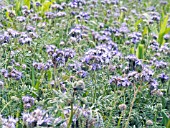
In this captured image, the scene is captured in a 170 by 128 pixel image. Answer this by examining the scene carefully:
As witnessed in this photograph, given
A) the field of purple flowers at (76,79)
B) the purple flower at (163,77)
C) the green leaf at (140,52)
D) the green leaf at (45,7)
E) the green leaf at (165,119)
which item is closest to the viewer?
the field of purple flowers at (76,79)

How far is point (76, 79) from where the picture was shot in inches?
122

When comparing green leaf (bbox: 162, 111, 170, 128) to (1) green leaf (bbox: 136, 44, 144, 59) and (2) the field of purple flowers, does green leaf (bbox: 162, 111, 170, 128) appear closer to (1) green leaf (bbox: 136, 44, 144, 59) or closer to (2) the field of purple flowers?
(2) the field of purple flowers

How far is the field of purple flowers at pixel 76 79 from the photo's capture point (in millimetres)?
2336

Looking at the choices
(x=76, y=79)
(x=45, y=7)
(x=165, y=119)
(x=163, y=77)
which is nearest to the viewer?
(x=76, y=79)

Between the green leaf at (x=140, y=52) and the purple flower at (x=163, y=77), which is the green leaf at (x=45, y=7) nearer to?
the green leaf at (x=140, y=52)

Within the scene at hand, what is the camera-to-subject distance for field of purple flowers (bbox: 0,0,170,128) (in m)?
2.34

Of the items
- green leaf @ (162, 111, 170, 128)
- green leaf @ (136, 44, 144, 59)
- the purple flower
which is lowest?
green leaf @ (162, 111, 170, 128)

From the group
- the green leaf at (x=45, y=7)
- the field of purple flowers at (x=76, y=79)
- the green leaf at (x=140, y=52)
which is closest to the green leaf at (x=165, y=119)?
the field of purple flowers at (x=76, y=79)

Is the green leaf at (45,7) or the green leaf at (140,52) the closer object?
the green leaf at (140,52)

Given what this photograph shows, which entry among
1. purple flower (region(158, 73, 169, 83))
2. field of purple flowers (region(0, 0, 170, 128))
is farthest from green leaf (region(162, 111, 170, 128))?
purple flower (region(158, 73, 169, 83))

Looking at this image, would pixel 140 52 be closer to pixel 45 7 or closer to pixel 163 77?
pixel 163 77

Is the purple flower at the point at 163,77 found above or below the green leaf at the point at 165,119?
above

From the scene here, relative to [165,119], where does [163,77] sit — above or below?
above

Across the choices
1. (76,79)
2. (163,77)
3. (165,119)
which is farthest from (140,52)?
(76,79)
